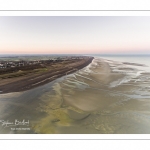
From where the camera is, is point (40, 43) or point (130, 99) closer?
point (130, 99)
